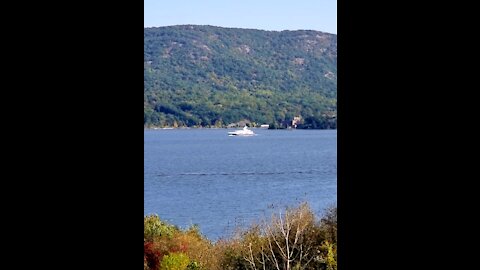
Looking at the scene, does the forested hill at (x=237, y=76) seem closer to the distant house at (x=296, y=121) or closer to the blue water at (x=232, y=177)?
the distant house at (x=296, y=121)

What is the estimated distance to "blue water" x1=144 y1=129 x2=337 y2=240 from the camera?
2014 centimetres

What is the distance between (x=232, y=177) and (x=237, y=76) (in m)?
4.78

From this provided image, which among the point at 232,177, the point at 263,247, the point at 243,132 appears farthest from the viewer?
the point at 243,132

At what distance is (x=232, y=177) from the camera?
93.5 feet

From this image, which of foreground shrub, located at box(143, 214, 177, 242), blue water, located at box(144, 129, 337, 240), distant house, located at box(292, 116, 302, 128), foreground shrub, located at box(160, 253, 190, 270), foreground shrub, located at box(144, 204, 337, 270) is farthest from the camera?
distant house, located at box(292, 116, 302, 128)

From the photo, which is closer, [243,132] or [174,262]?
[174,262]

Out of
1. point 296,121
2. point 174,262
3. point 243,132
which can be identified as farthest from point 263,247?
point 243,132

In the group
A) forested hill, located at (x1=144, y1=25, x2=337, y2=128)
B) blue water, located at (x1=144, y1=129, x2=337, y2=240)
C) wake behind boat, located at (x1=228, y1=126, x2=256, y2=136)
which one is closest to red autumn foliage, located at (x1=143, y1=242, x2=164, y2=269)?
blue water, located at (x1=144, y1=129, x2=337, y2=240)

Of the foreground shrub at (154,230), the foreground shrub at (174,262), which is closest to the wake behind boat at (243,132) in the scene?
the foreground shrub at (154,230)

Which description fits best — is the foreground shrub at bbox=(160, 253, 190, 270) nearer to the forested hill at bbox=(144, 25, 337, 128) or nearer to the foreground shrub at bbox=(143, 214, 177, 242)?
the foreground shrub at bbox=(143, 214, 177, 242)

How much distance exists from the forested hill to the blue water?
2009mm

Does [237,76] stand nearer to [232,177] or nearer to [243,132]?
[243,132]
